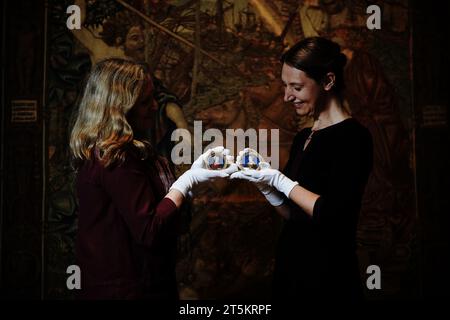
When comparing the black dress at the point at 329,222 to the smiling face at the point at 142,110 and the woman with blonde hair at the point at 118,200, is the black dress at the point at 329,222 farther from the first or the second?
the smiling face at the point at 142,110

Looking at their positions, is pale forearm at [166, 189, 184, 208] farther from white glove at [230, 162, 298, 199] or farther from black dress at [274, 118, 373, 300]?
black dress at [274, 118, 373, 300]

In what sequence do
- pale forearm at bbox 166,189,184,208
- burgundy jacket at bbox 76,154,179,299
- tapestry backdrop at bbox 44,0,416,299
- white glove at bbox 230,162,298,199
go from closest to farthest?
burgundy jacket at bbox 76,154,179,299 < pale forearm at bbox 166,189,184,208 < white glove at bbox 230,162,298,199 < tapestry backdrop at bbox 44,0,416,299

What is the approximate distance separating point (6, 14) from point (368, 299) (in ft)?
9.75

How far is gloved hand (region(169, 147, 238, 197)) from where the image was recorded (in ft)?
6.21

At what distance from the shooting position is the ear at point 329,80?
6.55ft

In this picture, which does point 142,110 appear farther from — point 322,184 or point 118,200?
point 322,184

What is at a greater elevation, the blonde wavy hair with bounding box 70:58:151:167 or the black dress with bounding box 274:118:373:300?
the blonde wavy hair with bounding box 70:58:151:167

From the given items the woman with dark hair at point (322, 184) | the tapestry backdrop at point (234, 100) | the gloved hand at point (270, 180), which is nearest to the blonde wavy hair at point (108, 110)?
the gloved hand at point (270, 180)

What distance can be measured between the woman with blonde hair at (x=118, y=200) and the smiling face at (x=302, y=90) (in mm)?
643

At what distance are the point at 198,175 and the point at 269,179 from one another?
316 millimetres

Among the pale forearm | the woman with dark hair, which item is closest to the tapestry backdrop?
the woman with dark hair

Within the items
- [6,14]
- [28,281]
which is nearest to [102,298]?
[28,281]

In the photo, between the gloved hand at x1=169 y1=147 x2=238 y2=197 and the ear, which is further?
the ear

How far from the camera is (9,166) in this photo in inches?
117
